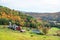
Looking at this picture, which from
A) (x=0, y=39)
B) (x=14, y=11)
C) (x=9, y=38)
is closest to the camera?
(x=0, y=39)

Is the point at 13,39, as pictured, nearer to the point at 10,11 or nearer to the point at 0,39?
the point at 0,39

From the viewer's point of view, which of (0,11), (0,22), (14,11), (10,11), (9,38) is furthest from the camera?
(14,11)

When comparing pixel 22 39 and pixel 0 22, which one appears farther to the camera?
pixel 0 22

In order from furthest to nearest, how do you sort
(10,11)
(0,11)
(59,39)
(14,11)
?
(14,11), (10,11), (0,11), (59,39)

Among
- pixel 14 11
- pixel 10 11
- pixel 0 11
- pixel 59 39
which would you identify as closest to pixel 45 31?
pixel 59 39

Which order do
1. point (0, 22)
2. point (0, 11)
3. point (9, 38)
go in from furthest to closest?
1. point (0, 11)
2. point (0, 22)
3. point (9, 38)

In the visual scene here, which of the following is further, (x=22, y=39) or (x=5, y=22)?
(x=5, y=22)

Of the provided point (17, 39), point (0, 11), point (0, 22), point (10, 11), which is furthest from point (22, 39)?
point (10, 11)

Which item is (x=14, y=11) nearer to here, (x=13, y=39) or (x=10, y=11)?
(x=10, y=11)
